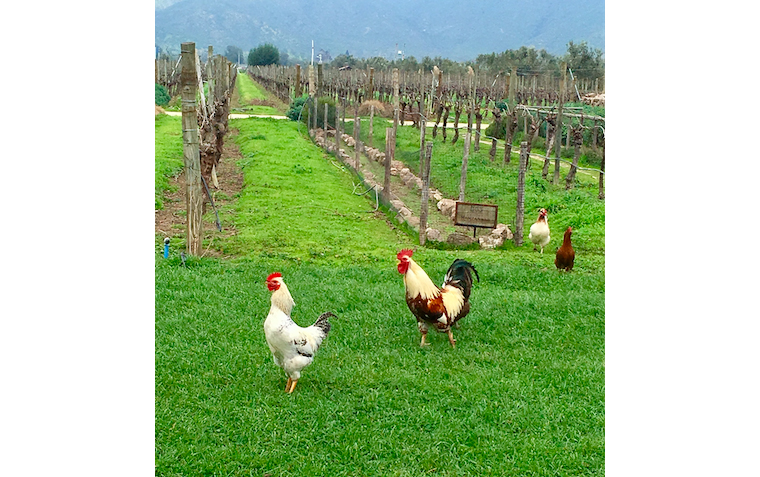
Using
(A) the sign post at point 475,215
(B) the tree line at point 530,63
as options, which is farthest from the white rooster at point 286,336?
(B) the tree line at point 530,63

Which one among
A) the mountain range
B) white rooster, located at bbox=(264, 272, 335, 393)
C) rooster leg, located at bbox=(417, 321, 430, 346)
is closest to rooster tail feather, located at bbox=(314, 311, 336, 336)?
white rooster, located at bbox=(264, 272, 335, 393)

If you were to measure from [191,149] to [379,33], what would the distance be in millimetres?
199416

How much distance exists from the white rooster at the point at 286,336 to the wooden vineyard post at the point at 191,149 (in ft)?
13.3

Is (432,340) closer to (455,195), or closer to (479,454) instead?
(479,454)

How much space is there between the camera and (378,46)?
19412cm

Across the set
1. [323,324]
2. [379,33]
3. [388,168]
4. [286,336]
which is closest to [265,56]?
[388,168]

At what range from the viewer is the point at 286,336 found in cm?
493

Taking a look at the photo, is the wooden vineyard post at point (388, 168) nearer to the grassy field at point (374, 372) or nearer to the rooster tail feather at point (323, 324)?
the grassy field at point (374, 372)

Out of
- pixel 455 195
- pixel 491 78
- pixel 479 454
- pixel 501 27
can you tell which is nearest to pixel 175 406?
pixel 479 454

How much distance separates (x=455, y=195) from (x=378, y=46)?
187035mm

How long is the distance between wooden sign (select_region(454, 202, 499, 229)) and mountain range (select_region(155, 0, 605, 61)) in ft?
507

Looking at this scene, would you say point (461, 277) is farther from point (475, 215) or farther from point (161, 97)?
point (161, 97)

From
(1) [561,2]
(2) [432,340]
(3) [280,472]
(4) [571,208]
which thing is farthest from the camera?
(1) [561,2]

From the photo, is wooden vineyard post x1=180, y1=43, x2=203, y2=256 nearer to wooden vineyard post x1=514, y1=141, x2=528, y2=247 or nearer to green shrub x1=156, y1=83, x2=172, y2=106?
wooden vineyard post x1=514, y1=141, x2=528, y2=247
